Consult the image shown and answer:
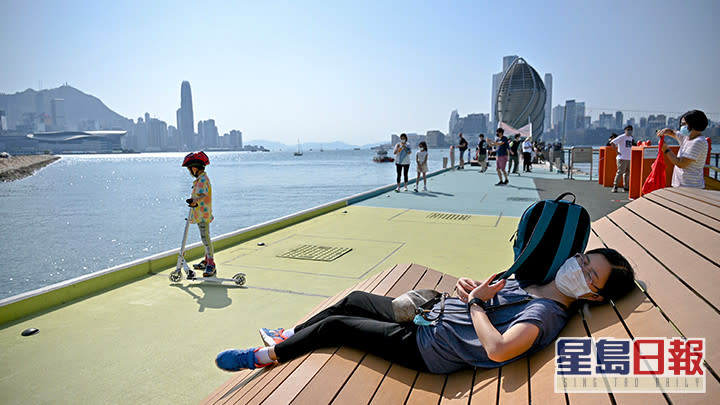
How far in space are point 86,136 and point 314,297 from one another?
213989 millimetres

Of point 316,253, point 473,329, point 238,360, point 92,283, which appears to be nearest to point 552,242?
point 473,329

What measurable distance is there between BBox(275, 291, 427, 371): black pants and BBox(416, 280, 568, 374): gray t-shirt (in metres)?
0.08

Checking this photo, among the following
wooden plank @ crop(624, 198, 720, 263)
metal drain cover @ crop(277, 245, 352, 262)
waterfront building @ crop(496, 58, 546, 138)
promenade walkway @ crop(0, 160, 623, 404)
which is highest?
waterfront building @ crop(496, 58, 546, 138)

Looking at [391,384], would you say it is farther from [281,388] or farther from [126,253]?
[126,253]

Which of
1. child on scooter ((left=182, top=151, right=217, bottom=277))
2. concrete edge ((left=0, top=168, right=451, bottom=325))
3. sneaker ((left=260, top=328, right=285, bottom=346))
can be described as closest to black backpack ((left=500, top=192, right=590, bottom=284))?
sneaker ((left=260, top=328, right=285, bottom=346))

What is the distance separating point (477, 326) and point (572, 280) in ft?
1.69

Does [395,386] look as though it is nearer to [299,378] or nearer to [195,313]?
[299,378]

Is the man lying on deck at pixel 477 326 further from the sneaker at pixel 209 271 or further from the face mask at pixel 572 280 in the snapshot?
the sneaker at pixel 209 271

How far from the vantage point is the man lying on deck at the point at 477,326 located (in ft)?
6.36

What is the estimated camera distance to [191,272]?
16.5 ft

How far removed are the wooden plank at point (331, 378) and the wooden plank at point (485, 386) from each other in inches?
23.8

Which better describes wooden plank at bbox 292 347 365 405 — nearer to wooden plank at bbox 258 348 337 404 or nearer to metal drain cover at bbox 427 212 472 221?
wooden plank at bbox 258 348 337 404

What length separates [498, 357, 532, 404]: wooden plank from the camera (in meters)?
1.68

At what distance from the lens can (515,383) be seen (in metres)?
1.80
